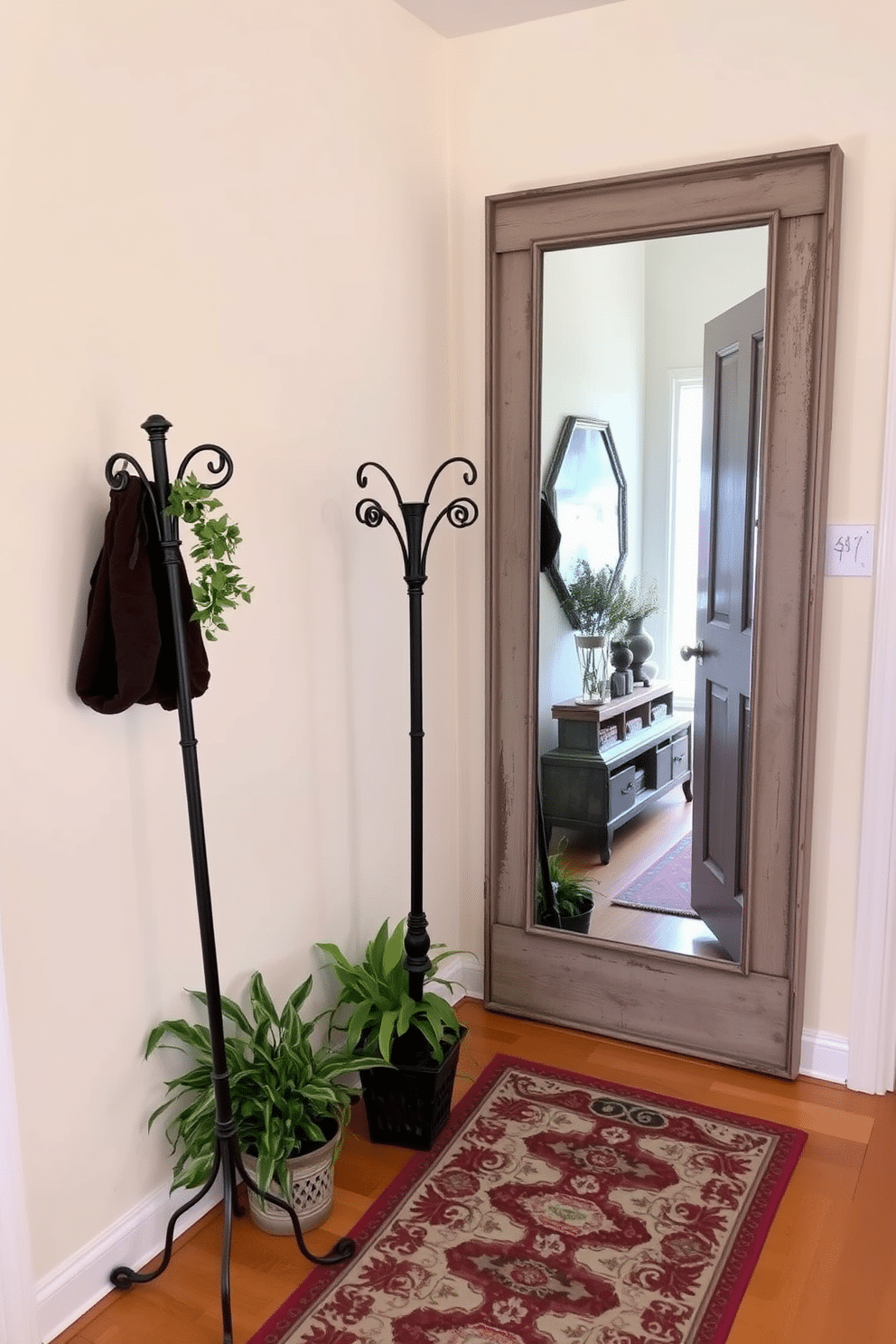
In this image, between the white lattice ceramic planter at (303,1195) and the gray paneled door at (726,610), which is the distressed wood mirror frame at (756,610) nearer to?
the gray paneled door at (726,610)

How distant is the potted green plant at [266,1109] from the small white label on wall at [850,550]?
5.21ft

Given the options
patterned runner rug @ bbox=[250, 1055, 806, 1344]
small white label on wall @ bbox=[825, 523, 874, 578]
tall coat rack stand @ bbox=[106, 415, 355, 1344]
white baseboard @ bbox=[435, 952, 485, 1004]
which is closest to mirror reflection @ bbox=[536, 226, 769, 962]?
small white label on wall @ bbox=[825, 523, 874, 578]

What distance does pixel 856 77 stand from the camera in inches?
93.8

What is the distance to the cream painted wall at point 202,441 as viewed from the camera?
175 cm

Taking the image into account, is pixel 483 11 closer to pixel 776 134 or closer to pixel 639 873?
pixel 776 134

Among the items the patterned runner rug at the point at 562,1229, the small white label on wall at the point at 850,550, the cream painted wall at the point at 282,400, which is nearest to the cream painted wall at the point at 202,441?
the cream painted wall at the point at 282,400

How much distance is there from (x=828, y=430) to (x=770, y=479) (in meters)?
0.17

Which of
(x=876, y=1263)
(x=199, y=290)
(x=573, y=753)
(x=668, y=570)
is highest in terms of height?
(x=199, y=290)

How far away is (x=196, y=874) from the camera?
5.96 ft

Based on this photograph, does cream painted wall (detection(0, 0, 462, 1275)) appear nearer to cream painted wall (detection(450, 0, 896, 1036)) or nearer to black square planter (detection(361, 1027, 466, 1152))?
cream painted wall (detection(450, 0, 896, 1036))

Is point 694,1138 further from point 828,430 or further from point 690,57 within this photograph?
point 690,57

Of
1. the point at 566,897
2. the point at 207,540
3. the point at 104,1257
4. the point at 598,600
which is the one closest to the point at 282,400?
the point at 207,540

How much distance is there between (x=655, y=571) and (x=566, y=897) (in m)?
0.94

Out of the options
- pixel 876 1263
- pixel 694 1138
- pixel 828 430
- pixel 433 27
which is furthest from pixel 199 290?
pixel 876 1263
